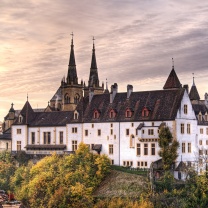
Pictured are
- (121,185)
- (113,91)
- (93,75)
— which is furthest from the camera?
(93,75)

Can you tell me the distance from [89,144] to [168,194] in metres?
19.9

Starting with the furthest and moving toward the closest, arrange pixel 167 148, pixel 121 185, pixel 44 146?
pixel 44 146 → pixel 167 148 → pixel 121 185

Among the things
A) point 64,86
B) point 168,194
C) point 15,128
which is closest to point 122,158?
point 168,194

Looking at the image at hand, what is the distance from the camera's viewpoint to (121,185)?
251 ft

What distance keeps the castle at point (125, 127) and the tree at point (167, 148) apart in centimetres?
193

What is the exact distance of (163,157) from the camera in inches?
3061

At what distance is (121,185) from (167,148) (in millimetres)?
7595

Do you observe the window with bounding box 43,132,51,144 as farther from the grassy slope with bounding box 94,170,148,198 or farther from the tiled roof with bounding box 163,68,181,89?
the tiled roof with bounding box 163,68,181,89

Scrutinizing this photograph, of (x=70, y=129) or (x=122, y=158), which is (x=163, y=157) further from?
(x=70, y=129)

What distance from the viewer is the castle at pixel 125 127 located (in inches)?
3214

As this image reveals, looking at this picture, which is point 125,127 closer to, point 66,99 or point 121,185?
point 121,185

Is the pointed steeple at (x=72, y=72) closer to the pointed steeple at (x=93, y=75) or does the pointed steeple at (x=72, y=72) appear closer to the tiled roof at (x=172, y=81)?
the pointed steeple at (x=93, y=75)

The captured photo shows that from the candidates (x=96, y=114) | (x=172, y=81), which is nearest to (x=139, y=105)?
(x=96, y=114)

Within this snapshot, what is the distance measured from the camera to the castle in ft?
268
